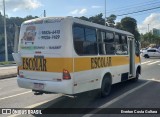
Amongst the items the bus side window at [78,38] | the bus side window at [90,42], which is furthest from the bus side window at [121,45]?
the bus side window at [78,38]

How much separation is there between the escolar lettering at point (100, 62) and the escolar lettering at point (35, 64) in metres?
1.68

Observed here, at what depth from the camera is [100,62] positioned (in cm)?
965

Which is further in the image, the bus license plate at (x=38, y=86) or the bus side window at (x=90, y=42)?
the bus side window at (x=90, y=42)

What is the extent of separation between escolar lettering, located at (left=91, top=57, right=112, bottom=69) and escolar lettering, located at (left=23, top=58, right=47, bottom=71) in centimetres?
168

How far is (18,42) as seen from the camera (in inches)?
382

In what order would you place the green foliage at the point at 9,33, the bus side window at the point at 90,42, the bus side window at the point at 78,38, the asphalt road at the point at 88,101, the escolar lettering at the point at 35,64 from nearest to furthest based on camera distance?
1. the asphalt road at the point at 88,101
2. the bus side window at the point at 78,38
3. the escolar lettering at the point at 35,64
4. the bus side window at the point at 90,42
5. the green foliage at the point at 9,33

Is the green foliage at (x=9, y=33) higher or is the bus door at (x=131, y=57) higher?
the green foliage at (x=9, y=33)

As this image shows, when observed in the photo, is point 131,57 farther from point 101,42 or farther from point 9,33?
point 9,33

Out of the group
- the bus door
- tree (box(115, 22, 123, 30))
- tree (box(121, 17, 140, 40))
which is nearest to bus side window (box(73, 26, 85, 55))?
the bus door

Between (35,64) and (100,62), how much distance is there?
2.37m

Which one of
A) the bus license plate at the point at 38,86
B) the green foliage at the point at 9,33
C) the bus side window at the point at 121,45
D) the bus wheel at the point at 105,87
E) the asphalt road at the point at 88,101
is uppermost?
the green foliage at the point at 9,33

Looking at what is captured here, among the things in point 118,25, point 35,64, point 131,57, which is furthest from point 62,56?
point 118,25

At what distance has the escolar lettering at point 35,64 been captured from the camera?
8.35 meters

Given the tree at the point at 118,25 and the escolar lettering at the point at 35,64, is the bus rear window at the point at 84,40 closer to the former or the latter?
the escolar lettering at the point at 35,64
